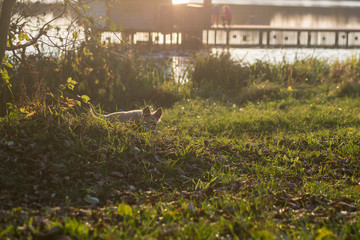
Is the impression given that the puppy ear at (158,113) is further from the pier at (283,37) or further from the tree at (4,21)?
the pier at (283,37)

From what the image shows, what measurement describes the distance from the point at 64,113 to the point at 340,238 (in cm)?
452

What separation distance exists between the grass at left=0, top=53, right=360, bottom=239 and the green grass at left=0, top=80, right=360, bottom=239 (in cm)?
1

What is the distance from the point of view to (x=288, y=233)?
4262 millimetres

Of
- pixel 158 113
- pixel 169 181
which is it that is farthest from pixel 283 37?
pixel 169 181

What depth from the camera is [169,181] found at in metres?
5.96

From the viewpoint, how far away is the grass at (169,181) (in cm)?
434

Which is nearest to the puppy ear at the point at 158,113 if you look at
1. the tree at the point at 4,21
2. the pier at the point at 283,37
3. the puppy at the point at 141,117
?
the puppy at the point at 141,117

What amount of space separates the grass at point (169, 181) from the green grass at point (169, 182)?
0.01m

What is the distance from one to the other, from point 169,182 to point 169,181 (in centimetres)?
3

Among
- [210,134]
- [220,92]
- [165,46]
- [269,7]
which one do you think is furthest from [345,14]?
[210,134]

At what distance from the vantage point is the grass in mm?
4336

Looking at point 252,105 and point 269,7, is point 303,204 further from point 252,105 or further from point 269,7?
point 269,7

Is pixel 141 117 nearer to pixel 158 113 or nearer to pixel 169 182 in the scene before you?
pixel 158 113

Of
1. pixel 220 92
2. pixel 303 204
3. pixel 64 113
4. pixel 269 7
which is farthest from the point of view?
pixel 269 7
